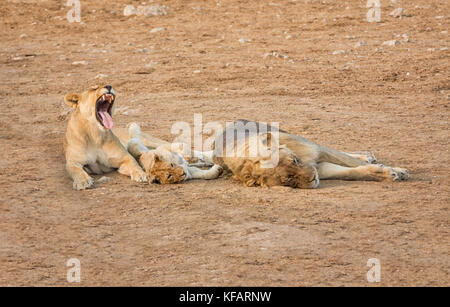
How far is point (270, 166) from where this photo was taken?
6.38 meters

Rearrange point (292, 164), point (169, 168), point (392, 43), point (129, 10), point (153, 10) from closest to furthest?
1. point (292, 164)
2. point (169, 168)
3. point (392, 43)
4. point (153, 10)
5. point (129, 10)

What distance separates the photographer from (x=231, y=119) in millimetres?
9312

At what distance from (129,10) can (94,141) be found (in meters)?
9.08

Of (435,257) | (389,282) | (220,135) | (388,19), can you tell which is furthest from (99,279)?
(388,19)

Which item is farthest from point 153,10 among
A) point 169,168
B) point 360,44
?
point 169,168

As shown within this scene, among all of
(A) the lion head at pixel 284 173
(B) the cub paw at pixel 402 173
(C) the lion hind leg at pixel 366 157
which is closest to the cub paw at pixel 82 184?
(A) the lion head at pixel 284 173

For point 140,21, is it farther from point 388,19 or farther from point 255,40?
point 388,19

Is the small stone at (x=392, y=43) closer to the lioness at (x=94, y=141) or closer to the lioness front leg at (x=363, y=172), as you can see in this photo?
the lioness front leg at (x=363, y=172)

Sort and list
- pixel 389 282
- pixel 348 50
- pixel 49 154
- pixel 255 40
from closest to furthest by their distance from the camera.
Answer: pixel 389 282 → pixel 49 154 → pixel 348 50 → pixel 255 40

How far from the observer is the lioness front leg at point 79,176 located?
6763mm

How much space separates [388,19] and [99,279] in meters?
10.6

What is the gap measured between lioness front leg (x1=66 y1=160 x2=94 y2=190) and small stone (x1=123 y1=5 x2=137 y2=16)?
910cm

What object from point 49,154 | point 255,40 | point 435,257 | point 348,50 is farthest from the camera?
point 255,40

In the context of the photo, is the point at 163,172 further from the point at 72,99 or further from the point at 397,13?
the point at 397,13
